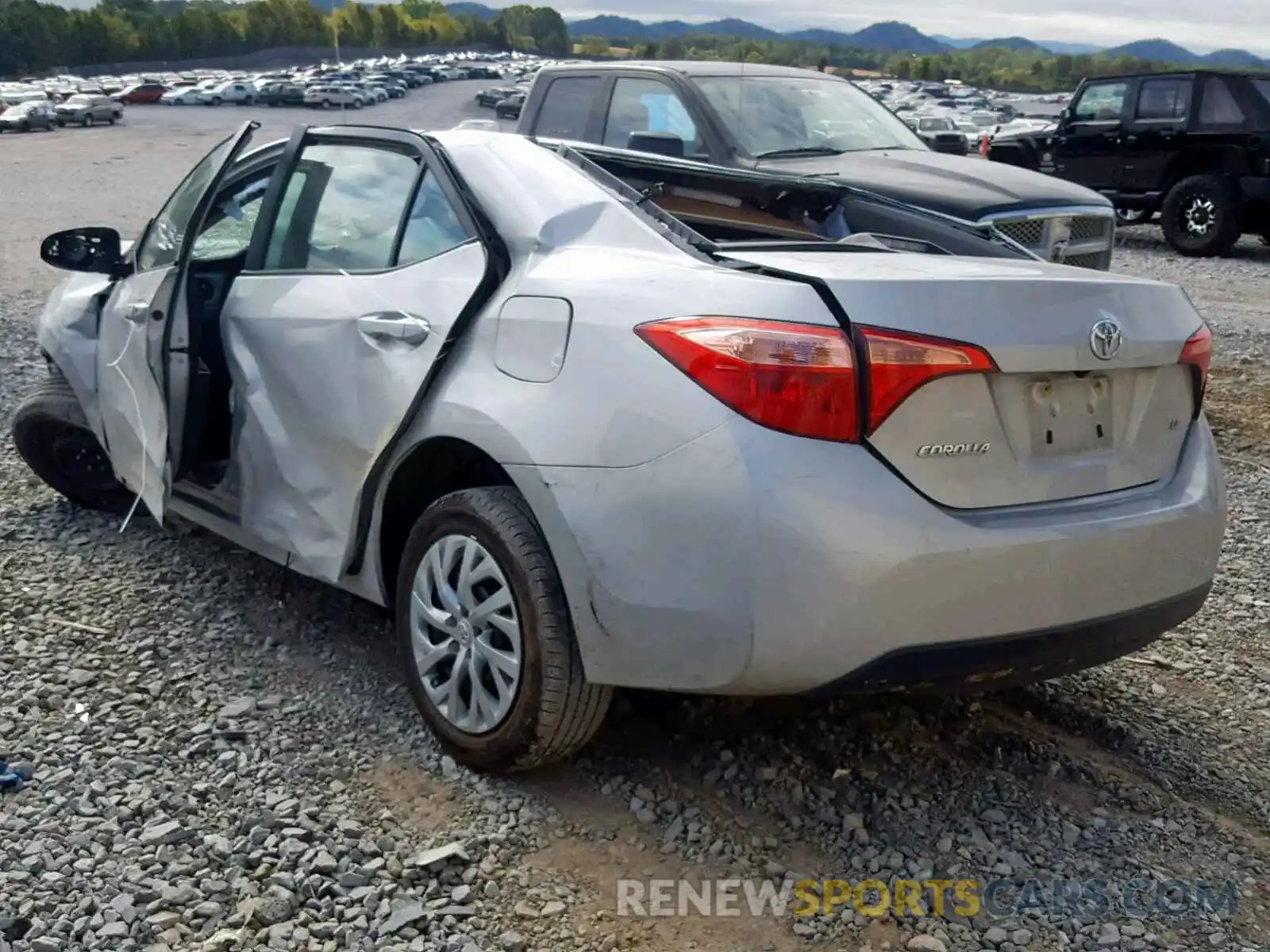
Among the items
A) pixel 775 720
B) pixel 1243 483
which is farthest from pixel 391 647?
pixel 1243 483

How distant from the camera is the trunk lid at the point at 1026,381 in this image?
264 cm

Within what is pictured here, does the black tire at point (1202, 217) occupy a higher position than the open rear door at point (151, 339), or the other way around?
the open rear door at point (151, 339)

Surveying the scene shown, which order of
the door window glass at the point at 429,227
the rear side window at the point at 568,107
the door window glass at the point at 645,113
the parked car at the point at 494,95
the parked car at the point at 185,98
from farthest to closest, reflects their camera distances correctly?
the parked car at the point at 185,98, the parked car at the point at 494,95, the rear side window at the point at 568,107, the door window glass at the point at 645,113, the door window glass at the point at 429,227

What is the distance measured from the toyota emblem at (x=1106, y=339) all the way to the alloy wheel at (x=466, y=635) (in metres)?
1.41

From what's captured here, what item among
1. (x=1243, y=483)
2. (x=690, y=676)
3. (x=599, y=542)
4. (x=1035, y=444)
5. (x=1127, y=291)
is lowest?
(x=1243, y=483)

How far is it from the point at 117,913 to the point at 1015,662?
193 centimetres

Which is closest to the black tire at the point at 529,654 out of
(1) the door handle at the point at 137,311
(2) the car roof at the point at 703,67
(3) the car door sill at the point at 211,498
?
(3) the car door sill at the point at 211,498

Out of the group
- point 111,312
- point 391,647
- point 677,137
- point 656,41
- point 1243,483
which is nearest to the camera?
point 391,647

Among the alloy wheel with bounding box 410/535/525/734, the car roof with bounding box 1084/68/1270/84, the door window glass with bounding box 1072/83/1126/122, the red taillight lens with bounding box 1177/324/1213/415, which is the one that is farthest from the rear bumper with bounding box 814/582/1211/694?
the door window glass with bounding box 1072/83/1126/122

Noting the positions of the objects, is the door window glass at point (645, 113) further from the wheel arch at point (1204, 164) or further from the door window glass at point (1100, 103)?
the door window glass at point (1100, 103)

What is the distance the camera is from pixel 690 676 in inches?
107

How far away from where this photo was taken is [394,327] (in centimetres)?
328

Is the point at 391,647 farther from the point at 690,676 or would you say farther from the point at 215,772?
the point at 690,676

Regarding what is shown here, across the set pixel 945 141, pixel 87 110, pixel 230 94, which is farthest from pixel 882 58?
pixel 230 94
